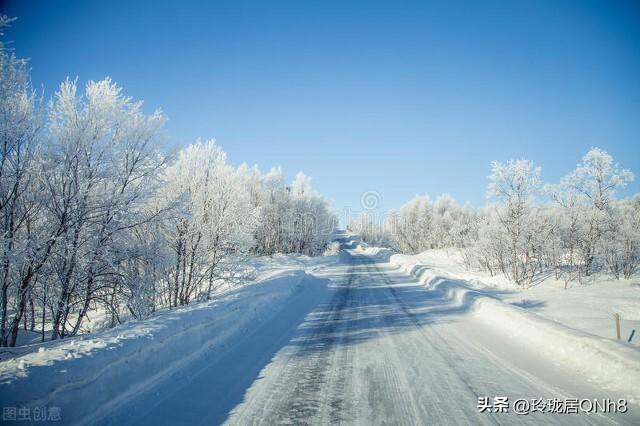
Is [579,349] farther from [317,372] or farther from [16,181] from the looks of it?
[16,181]

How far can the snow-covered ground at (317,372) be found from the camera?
4.00 metres

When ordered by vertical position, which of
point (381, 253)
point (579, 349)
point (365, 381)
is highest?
point (579, 349)

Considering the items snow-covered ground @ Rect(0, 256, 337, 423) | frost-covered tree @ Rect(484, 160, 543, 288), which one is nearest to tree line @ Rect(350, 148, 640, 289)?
frost-covered tree @ Rect(484, 160, 543, 288)

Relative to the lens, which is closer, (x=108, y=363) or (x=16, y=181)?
(x=108, y=363)

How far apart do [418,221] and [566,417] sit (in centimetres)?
6640

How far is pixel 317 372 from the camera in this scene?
5492 millimetres

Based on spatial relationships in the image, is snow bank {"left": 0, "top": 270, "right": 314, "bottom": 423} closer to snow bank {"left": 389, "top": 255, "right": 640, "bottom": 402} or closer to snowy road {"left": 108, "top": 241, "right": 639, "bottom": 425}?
snowy road {"left": 108, "top": 241, "right": 639, "bottom": 425}

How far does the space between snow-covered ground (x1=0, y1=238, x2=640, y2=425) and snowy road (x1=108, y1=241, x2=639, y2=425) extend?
24mm

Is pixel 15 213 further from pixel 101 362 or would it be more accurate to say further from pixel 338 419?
pixel 338 419

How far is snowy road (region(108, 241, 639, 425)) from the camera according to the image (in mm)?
4020

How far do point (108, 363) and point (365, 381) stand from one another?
13.0 feet

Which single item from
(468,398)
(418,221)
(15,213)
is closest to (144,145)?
(15,213)

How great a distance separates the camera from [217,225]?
1602cm

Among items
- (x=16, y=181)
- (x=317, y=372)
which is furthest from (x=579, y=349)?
(x=16, y=181)
